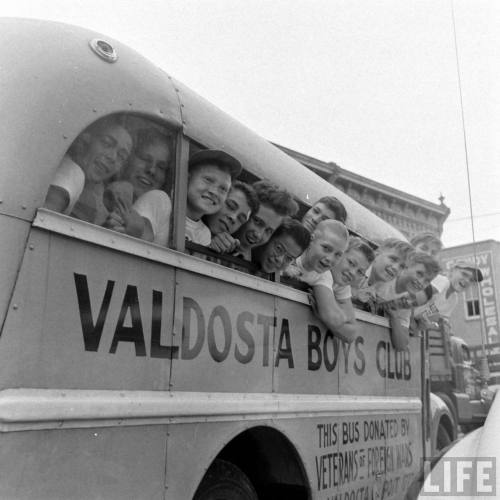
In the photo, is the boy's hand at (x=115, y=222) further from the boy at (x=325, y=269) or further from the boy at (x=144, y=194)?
the boy at (x=325, y=269)

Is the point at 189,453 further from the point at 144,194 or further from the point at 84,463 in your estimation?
the point at 144,194

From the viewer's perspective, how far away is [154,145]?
2.61 m

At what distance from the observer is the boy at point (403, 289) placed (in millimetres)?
4750

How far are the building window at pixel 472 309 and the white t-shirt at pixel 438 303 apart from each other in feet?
40.6

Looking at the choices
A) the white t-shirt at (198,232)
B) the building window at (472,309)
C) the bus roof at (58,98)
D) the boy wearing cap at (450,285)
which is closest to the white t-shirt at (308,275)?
the white t-shirt at (198,232)

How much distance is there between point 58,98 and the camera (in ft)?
7.16

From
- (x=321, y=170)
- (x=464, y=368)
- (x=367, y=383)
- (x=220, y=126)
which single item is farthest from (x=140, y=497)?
(x=321, y=170)

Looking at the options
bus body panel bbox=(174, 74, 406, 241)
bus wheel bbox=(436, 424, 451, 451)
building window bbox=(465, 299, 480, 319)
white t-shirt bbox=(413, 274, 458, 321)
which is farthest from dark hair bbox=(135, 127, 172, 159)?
building window bbox=(465, 299, 480, 319)

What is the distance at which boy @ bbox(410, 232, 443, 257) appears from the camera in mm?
5273

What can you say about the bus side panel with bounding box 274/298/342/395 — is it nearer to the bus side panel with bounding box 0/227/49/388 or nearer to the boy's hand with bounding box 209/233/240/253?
the boy's hand with bounding box 209/233/240/253

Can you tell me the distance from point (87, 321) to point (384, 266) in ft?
9.96

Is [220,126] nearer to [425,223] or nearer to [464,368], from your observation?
A: [464,368]

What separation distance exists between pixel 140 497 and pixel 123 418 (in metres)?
0.33

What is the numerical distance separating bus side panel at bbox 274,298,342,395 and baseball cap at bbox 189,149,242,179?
813 millimetres
